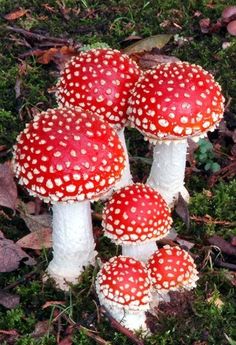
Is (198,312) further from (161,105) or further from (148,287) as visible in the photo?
(161,105)

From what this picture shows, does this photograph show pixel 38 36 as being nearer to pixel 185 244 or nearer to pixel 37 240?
pixel 37 240

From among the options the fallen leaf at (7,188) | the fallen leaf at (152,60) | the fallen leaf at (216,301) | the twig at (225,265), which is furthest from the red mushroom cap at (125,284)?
the fallen leaf at (152,60)

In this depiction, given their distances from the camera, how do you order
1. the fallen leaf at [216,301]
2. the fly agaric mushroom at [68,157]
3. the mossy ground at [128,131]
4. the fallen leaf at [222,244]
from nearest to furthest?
the fly agaric mushroom at [68,157] < the mossy ground at [128,131] < the fallen leaf at [216,301] < the fallen leaf at [222,244]

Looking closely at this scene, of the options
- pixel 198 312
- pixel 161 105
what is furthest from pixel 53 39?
pixel 198 312

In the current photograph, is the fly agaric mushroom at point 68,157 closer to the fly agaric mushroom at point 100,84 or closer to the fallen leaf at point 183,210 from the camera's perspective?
the fly agaric mushroom at point 100,84

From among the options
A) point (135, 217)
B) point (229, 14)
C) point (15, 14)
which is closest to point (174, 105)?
point (135, 217)

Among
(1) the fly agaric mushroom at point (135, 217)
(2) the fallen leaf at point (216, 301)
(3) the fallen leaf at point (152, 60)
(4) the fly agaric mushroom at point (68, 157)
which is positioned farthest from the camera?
(3) the fallen leaf at point (152, 60)

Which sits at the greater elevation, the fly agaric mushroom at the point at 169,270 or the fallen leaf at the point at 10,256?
the fly agaric mushroom at the point at 169,270
